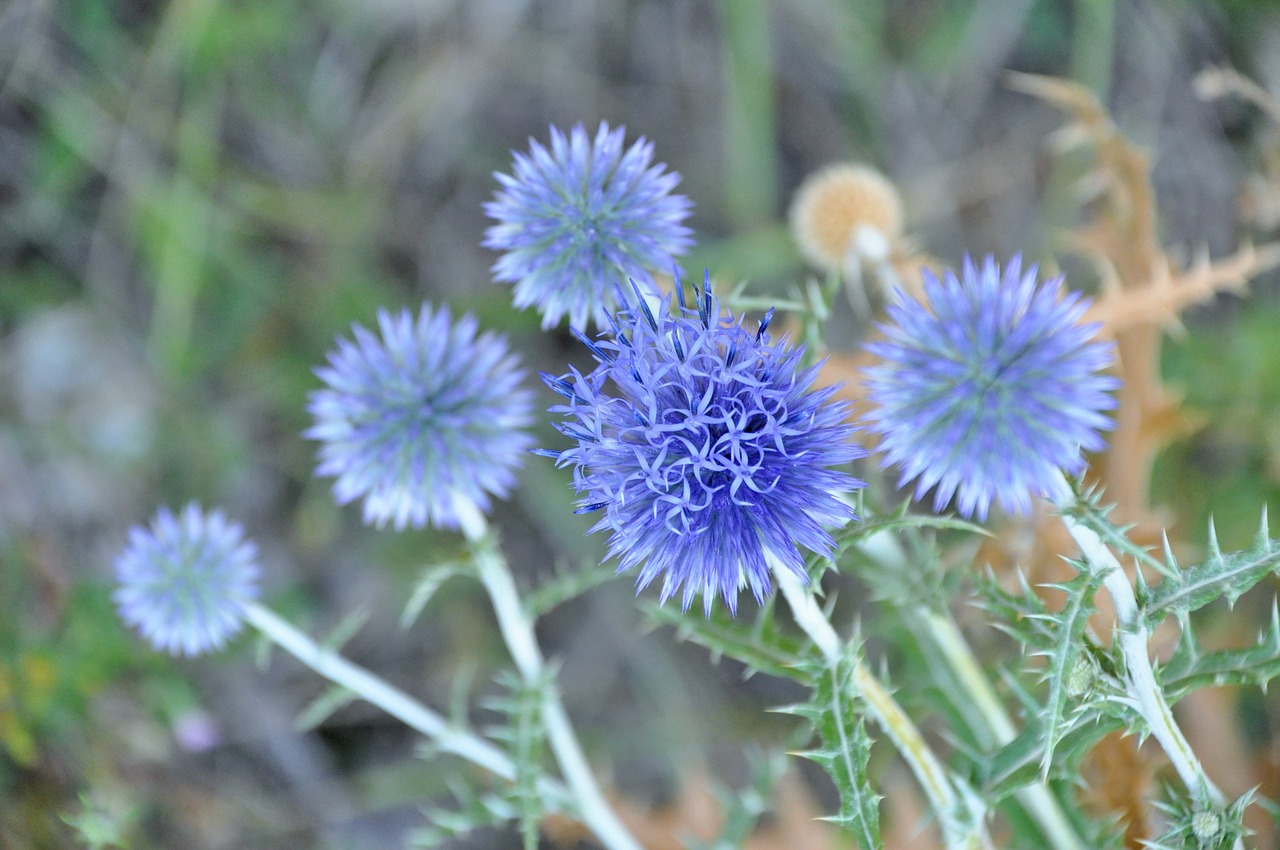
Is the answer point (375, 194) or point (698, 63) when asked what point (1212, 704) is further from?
point (375, 194)

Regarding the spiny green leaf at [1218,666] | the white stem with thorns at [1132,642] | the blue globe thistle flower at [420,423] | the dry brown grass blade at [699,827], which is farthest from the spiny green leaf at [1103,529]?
the dry brown grass blade at [699,827]

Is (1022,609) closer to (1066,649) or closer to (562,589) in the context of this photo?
(1066,649)

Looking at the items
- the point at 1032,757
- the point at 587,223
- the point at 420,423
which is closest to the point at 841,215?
the point at 587,223

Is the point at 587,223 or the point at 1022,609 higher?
the point at 587,223

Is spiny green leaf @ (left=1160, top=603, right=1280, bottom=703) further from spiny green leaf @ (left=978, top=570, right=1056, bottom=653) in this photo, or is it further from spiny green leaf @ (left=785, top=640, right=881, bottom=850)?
spiny green leaf @ (left=785, top=640, right=881, bottom=850)

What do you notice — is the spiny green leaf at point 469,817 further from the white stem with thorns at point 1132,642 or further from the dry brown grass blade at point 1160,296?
the dry brown grass blade at point 1160,296

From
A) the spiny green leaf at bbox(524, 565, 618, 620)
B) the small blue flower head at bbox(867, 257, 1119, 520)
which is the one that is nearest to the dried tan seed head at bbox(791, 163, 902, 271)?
the small blue flower head at bbox(867, 257, 1119, 520)
